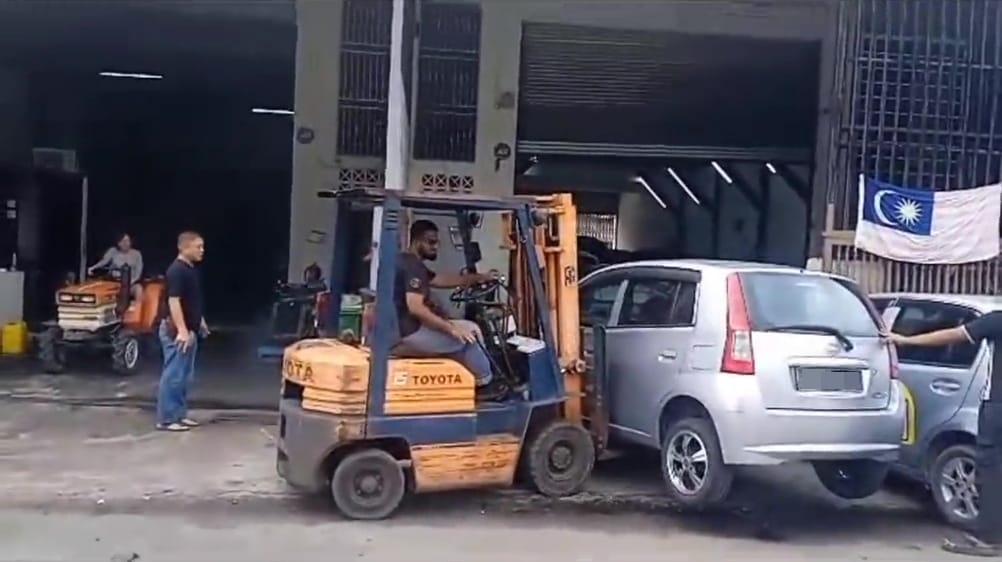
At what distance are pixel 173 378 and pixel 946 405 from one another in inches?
246

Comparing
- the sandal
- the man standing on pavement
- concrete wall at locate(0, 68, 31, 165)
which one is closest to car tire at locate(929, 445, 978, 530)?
the sandal

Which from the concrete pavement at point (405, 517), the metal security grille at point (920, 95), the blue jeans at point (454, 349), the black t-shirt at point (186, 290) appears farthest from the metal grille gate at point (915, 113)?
the black t-shirt at point (186, 290)

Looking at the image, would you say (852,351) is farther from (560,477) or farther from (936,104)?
(936,104)

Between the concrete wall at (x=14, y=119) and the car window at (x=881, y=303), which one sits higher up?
the concrete wall at (x=14, y=119)

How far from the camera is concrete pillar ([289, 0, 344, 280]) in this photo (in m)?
15.0

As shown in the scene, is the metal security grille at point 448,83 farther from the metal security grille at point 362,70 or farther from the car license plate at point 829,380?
the car license plate at point 829,380

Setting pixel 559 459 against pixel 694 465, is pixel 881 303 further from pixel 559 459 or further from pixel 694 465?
pixel 559 459

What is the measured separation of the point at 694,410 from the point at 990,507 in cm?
192

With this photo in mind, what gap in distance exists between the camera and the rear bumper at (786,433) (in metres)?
7.44

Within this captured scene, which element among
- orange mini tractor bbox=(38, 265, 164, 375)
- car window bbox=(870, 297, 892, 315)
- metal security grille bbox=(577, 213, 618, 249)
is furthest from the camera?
metal security grille bbox=(577, 213, 618, 249)

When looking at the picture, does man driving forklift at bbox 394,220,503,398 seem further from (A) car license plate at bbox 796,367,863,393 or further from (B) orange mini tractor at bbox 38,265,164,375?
(B) orange mini tractor at bbox 38,265,164,375

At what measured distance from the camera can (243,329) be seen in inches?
808

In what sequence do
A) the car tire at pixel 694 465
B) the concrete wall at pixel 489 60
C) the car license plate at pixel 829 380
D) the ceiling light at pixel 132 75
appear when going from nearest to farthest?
the car license plate at pixel 829 380 → the car tire at pixel 694 465 → the concrete wall at pixel 489 60 → the ceiling light at pixel 132 75

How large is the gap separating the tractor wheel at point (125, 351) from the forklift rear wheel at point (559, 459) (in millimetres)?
6917
